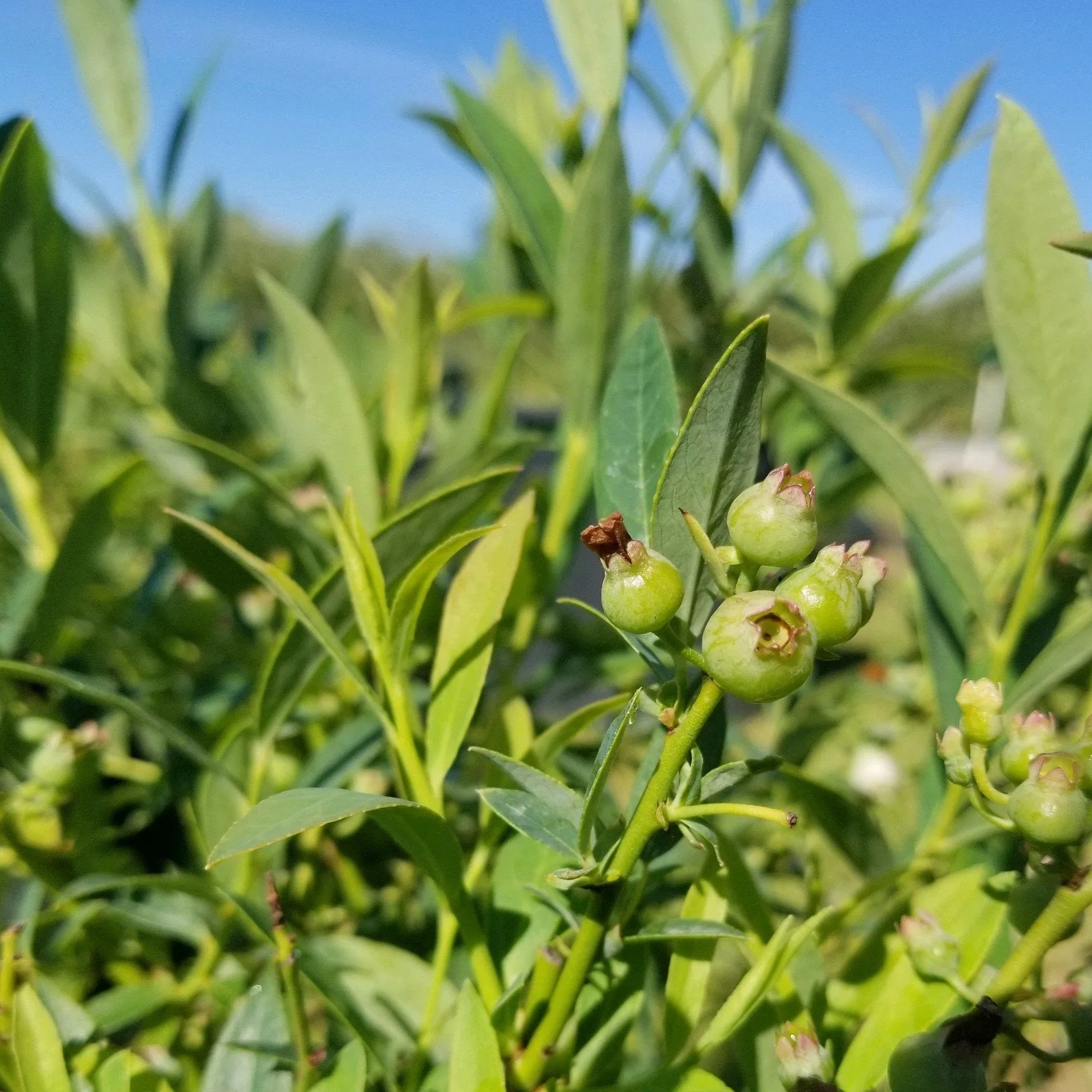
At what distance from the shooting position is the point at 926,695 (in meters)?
1.31

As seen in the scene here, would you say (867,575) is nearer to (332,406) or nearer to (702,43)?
(332,406)

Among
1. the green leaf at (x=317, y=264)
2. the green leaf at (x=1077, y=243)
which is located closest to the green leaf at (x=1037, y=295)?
the green leaf at (x=1077, y=243)

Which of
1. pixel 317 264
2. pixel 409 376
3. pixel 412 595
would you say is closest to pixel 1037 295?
pixel 412 595

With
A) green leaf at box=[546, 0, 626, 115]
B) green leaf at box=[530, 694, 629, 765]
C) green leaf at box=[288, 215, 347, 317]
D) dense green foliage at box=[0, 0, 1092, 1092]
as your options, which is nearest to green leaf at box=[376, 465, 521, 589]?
dense green foliage at box=[0, 0, 1092, 1092]

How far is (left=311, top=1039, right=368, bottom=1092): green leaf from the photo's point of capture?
0.36 m

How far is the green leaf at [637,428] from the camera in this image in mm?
362

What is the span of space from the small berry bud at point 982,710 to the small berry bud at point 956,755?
1cm

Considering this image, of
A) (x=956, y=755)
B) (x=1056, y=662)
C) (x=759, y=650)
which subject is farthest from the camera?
(x=1056, y=662)

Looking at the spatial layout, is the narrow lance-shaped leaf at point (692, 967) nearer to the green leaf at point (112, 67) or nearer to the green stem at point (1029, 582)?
the green stem at point (1029, 582)

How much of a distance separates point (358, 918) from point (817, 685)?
1.69ft

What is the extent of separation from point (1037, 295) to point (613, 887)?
0.32m

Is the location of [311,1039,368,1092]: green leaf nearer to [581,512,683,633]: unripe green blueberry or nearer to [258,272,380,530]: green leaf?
[581,512,683,633]: unripe green blueberry

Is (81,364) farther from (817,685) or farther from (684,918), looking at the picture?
(684,918)

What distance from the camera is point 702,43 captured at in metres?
0.72
